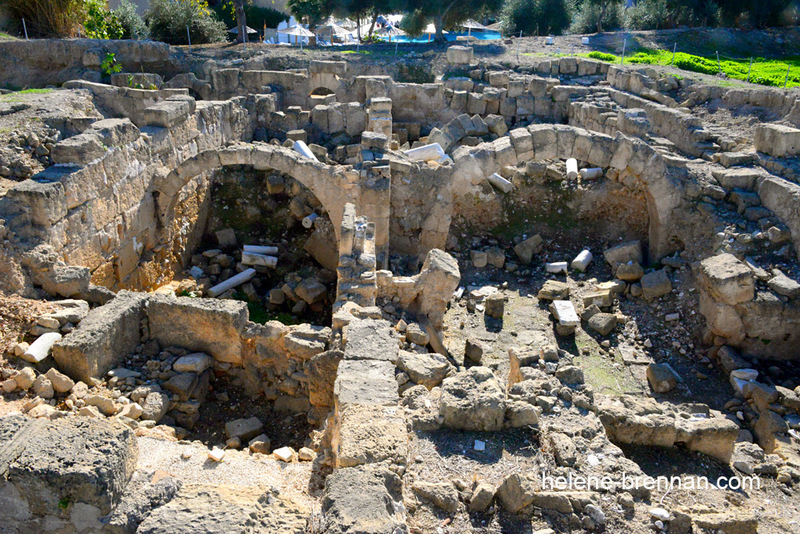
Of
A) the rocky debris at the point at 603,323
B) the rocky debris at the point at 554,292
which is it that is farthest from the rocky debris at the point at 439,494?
the rocky debris at the point at 554,292

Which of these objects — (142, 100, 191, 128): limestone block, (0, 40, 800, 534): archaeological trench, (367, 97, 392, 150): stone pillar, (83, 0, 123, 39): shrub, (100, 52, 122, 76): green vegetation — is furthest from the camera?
(83, 0, 123, 39): shrub

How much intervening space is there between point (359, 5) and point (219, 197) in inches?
600

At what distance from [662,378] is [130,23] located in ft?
67.2

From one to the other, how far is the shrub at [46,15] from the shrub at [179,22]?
3.83 metres

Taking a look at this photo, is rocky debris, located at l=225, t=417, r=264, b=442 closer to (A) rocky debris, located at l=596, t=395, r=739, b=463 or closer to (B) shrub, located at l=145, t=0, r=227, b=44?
(A) rocky debris, located at l=596, t=395, r=739, b=463

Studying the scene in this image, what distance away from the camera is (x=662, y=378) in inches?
366

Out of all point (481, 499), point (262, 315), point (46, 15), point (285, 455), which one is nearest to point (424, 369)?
point (285, 455)

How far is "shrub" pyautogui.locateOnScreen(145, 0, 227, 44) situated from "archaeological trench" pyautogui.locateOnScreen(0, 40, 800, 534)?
5789 millimetres

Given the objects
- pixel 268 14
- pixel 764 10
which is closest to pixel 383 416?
pixel 764 10

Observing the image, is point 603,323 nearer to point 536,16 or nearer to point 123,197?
point 123,197

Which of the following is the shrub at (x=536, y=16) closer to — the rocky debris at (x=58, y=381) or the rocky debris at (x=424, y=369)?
the rocky debris at (x=424, y=369)

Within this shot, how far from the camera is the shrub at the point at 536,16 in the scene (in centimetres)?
2695

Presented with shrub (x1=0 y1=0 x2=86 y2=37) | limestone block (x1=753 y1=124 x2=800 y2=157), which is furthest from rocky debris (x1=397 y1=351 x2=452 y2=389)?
shrub (x1=0 y1=0 x2=86 y2=37)

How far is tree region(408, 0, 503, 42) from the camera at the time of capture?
2388 centimetres
